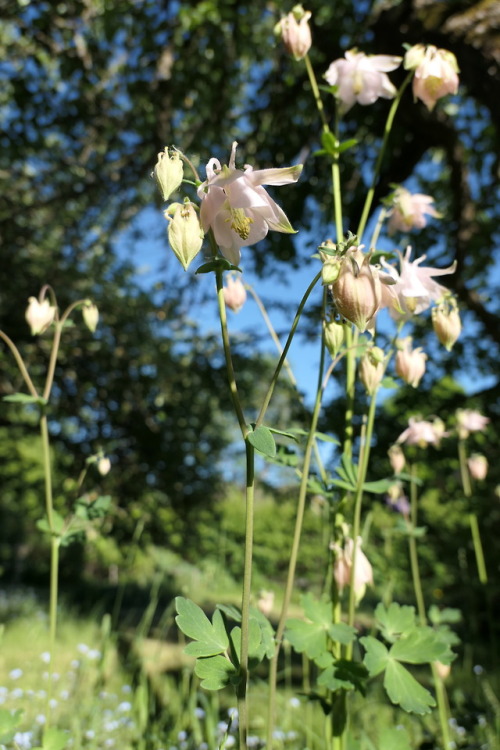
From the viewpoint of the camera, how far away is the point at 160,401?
13.8 feet

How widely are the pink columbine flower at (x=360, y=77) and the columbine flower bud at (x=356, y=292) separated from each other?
88 centimetres

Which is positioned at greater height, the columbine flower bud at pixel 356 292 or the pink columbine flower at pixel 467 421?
the pink columbine flower at pixel 467 421

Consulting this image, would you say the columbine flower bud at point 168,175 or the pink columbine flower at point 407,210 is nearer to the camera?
the columbine flower bud at point 168,175

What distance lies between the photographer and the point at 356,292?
0.77 meters

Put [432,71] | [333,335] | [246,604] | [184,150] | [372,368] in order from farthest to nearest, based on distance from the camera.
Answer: [184,150]
[432,71]
[372,368]
[333,335]
[246,604]

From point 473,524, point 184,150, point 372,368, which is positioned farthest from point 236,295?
point 184,150

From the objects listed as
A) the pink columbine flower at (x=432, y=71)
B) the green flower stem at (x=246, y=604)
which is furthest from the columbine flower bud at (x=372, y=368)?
the pink columbine flower at (x=432, y=71)

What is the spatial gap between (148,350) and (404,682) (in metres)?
3.91

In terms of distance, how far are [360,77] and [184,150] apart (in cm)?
268

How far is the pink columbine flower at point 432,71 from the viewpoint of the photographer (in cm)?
128

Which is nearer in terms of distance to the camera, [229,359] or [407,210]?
[229,359]

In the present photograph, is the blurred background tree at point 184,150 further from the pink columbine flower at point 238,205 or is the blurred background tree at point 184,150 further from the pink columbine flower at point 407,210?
the pink columbine flower at point 238,205

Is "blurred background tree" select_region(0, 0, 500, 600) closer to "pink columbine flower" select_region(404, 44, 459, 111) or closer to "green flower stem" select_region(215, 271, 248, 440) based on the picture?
"pink columbine flower" select_region(404, 44, 459, 111)

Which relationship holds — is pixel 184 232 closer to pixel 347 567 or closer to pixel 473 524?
pixel 347 567
